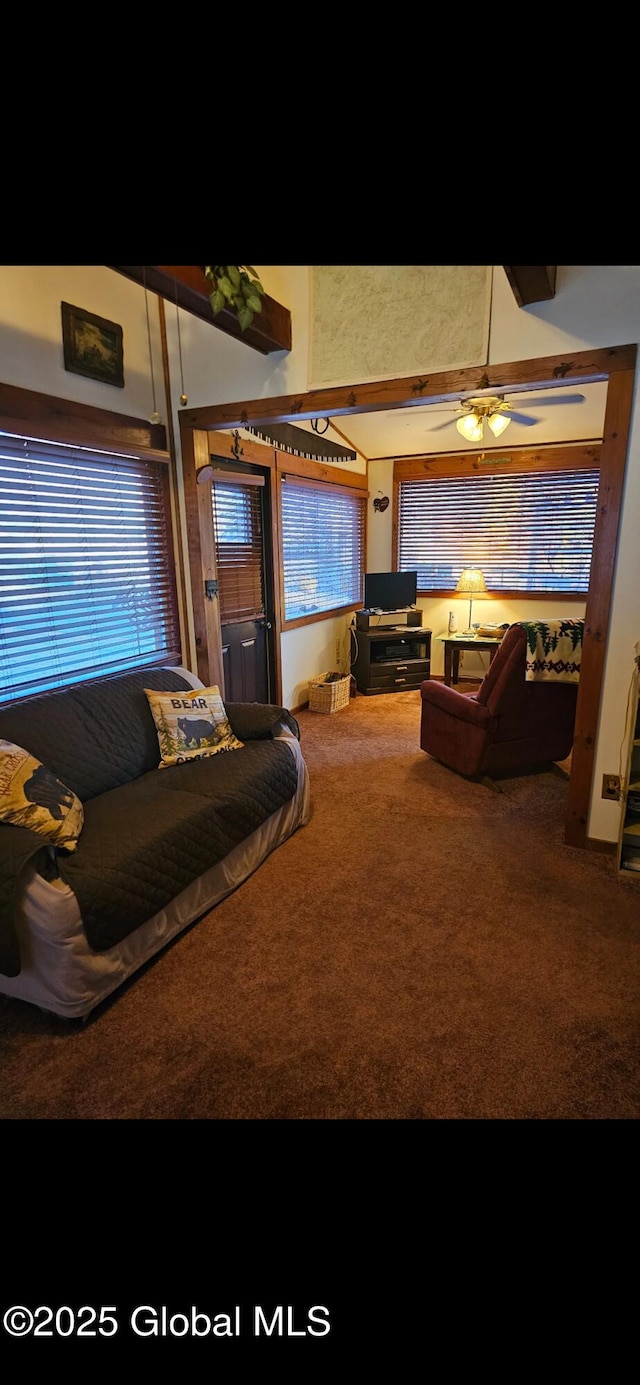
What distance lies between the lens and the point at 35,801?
1.97 metres

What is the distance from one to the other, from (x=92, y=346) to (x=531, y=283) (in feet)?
6.75

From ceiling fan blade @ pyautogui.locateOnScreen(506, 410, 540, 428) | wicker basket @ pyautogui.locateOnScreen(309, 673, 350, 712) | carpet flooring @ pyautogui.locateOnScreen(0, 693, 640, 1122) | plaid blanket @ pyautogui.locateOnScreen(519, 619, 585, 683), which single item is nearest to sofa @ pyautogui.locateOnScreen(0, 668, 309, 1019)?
carpet flooring @ pyautogui.locateOnScreen(0, 693, 640, 1122)

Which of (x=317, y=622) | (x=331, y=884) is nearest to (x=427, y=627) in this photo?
(x=317, y=622)

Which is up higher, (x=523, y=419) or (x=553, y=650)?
(x=523, y=419)

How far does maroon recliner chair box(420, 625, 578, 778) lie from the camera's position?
3.44 m

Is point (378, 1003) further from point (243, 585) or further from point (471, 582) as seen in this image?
point (471, 582)

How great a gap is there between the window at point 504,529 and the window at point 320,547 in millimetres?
593

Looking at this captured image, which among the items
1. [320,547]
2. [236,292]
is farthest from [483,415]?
[236,292]

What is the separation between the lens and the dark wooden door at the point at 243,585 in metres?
4.14
